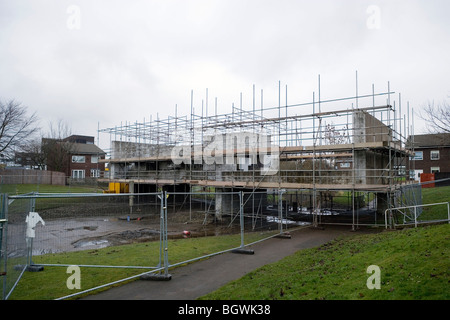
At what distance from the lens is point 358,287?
233 inches

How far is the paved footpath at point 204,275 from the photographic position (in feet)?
21.9

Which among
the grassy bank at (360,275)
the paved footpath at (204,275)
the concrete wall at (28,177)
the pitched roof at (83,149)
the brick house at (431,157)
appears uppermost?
the pitched roof at (83,149)

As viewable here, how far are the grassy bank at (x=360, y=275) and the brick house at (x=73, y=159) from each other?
49644 millimetres

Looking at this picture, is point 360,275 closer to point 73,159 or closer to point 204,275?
point 204,275

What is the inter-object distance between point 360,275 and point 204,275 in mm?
3669

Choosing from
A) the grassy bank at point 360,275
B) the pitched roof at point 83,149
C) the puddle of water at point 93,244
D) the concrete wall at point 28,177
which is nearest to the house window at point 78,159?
the pitched roof at point 83,149

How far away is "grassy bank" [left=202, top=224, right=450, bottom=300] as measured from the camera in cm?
557

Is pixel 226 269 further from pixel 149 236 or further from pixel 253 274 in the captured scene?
pixel 149 236

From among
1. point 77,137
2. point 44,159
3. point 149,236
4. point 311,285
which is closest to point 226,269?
point 311,285

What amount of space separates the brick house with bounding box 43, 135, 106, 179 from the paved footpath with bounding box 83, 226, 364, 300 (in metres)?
46.9

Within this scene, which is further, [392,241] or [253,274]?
[392,241]

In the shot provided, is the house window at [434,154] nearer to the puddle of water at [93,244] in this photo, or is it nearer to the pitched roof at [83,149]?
the puddle of water at [93,244]
